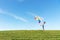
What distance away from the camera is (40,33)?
58.5 ft

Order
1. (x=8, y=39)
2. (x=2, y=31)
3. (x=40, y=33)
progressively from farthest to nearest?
(x=2, y=31)
(x=40, y=33)
(x=8, y=39)

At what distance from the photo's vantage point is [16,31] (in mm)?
18828

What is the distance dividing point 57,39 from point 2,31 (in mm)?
7413

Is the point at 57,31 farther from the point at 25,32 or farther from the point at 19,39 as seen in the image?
the point at 19,39

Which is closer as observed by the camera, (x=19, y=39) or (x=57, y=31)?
(x=19, y=39)

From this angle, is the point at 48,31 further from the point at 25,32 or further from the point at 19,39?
the point at 19,39

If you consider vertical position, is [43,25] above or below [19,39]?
above

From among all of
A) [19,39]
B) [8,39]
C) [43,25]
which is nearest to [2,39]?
[8,39]

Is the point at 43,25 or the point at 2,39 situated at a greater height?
the point at 43,25

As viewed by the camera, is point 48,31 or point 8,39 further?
point 48,31

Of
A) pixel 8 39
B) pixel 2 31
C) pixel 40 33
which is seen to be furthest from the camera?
pixel 2 31

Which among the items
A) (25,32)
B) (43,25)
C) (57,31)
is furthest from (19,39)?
(57,31)

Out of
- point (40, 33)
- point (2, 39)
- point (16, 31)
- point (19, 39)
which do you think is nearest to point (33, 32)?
point (40, 33)

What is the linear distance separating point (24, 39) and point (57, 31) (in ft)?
17.4
